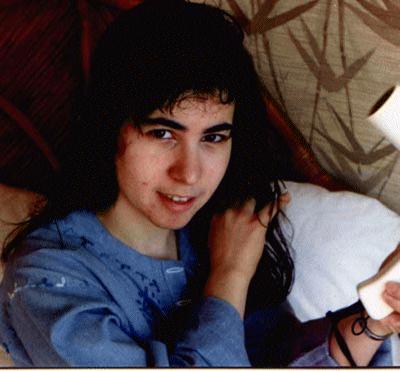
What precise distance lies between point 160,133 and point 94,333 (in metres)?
0.21

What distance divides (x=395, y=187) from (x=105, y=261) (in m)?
0.41

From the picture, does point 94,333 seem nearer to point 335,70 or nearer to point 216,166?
point 216,166

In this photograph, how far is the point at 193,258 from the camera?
0.73 meters

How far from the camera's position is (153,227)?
692mm

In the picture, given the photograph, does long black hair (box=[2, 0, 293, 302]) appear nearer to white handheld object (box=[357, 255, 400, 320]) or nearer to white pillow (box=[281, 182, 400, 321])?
white pillow (box=[281, 182, 400, 321])

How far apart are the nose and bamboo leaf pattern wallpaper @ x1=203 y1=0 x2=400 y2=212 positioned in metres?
0.26

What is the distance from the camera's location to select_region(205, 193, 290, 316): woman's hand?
647 millimetres

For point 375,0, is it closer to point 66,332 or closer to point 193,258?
point 193,258

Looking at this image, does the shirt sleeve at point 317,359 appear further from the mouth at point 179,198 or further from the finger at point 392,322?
the mouth at point 179,198

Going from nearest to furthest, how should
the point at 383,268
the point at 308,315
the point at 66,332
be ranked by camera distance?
the point at 66,332, the point at 383,268, the point at 308,315

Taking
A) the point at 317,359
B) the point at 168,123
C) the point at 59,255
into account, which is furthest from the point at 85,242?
the point at 317,359

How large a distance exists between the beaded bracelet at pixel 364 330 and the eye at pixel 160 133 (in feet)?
1.00

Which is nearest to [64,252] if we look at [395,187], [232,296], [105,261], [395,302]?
[105,261]

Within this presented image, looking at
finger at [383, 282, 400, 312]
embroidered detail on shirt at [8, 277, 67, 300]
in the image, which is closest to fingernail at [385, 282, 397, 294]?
finger at [383, 282, 400, 312]
